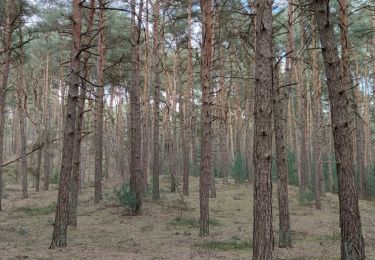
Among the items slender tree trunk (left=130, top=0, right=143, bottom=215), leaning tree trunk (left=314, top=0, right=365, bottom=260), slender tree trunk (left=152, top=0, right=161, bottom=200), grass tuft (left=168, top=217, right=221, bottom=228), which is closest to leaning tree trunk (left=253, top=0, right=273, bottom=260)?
leaning tree trunk (left=314, top=0, right=365, bottom=260)

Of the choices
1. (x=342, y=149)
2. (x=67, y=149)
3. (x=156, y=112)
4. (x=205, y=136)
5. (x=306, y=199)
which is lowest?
(x=306, y=199)

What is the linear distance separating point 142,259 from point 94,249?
1.39m

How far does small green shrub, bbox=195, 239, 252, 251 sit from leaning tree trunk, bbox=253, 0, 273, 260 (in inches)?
141

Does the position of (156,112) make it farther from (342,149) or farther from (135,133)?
(342,149)

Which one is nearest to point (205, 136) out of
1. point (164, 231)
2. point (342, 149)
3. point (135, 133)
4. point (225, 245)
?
point (225, 245)

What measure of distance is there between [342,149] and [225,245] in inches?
156

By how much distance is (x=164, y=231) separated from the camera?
416 inches

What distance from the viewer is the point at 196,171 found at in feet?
94.2

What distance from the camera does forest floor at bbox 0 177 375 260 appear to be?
747 cm

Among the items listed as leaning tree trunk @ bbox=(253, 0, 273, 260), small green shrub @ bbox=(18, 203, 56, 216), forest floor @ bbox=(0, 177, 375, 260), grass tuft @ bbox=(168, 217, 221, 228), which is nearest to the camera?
leaning tree trunk @ bbox=(253, 0, 273, 260)

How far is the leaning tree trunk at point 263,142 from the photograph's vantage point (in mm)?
4691

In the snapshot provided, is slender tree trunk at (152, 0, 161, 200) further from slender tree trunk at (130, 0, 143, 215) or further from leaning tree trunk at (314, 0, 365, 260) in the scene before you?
leaning tree trunk at (314, 0, 365, 260)

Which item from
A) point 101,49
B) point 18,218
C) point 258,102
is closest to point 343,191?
point 258,102

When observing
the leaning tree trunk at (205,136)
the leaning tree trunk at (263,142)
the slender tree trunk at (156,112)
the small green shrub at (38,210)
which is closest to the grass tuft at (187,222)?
the leaning tree trunk at (205,136)
